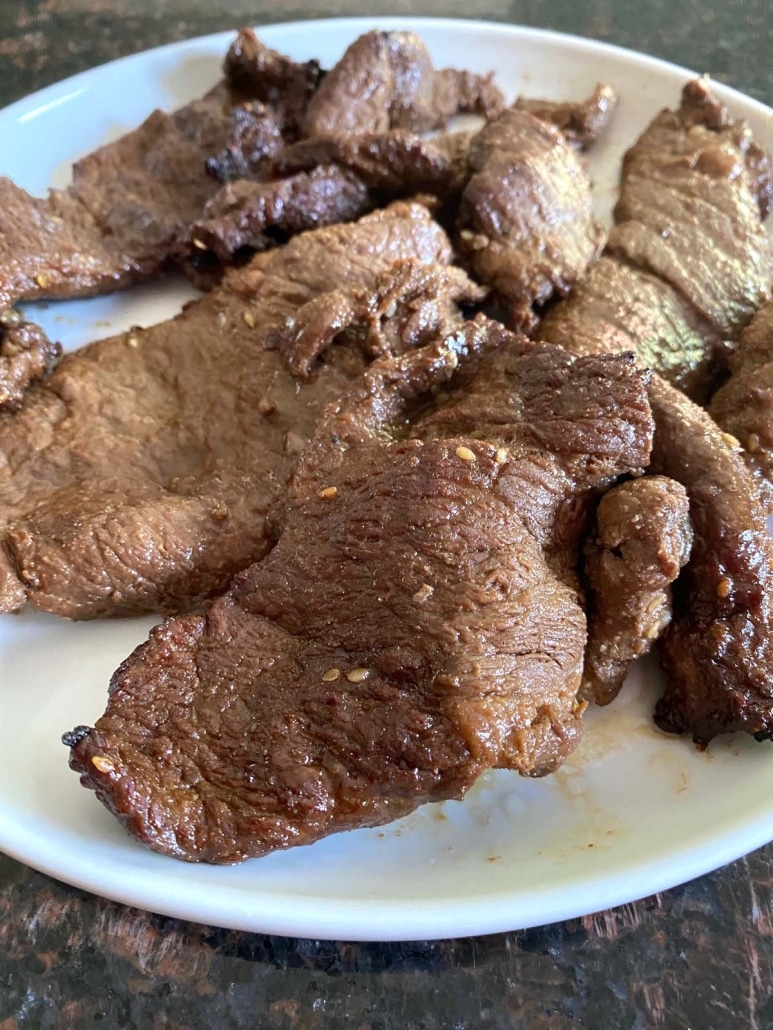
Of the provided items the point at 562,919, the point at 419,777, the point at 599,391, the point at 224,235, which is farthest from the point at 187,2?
the point at 562,919

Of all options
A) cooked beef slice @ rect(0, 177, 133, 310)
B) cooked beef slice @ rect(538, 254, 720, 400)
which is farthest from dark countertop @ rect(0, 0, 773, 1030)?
cooked beef slice @ rect(0, 177, 133, 310)

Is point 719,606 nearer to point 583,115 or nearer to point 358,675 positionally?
point 358,675

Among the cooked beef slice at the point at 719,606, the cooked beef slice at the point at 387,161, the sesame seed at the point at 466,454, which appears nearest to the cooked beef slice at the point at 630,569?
the cooked beef slice at the point at 719,606

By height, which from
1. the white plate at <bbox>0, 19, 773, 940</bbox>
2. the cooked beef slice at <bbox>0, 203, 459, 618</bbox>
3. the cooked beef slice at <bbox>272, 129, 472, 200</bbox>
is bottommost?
the white plate at <bbox>0, 19, 773, 940</bbox>

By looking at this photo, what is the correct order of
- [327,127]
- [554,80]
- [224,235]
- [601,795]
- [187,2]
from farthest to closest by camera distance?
[187,2] < [554,80] < [327,127] < [224,235] < [601,795]

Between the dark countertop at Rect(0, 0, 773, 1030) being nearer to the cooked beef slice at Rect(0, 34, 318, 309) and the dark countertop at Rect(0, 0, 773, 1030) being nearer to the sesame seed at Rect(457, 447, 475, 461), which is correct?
the sesame seed at Rect(457, 447, 475, 461)

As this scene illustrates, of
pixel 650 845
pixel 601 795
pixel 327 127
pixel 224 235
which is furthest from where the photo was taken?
pixel 327 127

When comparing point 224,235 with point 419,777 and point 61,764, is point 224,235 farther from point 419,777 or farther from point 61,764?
point 419,777
